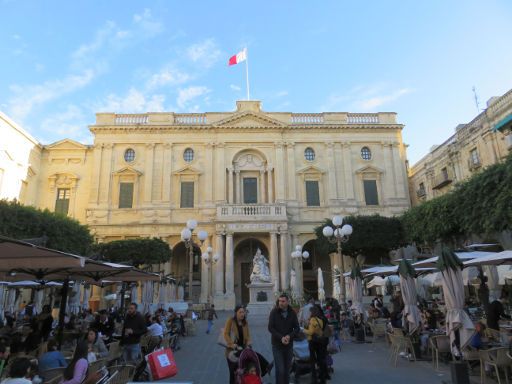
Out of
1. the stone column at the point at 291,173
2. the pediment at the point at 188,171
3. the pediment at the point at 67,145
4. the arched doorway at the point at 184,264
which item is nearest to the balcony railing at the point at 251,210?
the stone column at the point at 291,173

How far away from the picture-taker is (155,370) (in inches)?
230

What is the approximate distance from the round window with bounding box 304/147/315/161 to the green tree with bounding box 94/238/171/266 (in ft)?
48.5

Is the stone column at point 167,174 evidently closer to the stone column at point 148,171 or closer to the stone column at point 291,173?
the stone column at point 148,171

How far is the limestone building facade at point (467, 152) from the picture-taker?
23.0 m

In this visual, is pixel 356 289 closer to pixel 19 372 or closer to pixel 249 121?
pixel 19 372

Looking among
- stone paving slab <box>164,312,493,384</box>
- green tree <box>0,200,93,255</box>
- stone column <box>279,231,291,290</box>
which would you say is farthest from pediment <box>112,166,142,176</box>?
stone paving slab <box>164,312,493,384</box>

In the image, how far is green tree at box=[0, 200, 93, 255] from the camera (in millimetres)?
18812

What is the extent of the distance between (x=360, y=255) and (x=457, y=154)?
411 inches

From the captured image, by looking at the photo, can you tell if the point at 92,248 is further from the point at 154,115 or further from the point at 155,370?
the point at 155,370

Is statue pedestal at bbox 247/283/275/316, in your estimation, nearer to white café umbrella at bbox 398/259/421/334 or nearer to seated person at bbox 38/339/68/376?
white café umbrella at bbox 398/259/421/334

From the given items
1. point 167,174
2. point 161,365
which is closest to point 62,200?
point 167,174

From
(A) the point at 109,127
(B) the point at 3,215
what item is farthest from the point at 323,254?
Result: (B) the point at 3,215

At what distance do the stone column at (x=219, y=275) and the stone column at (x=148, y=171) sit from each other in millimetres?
7270

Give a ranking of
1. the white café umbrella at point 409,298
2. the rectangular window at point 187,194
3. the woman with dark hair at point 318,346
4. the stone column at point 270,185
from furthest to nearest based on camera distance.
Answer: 1. the stone column at point 270,185
2. the rectangular window at point 187,194
3. the white café umbrella at point 409,298
4. the woman with dark hair at point 318,346
